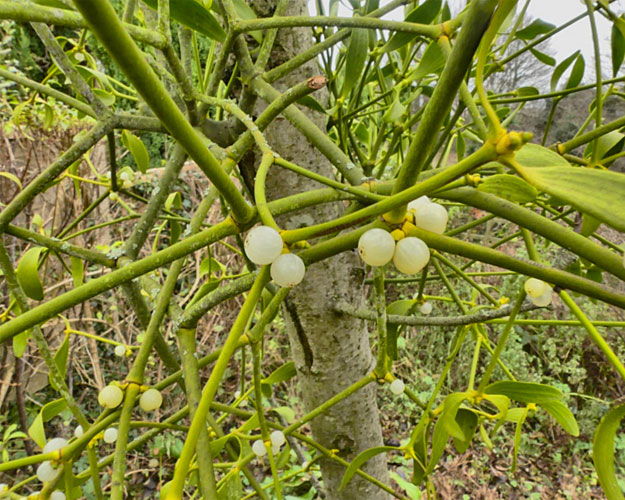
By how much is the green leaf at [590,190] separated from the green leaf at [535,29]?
0.39 metres

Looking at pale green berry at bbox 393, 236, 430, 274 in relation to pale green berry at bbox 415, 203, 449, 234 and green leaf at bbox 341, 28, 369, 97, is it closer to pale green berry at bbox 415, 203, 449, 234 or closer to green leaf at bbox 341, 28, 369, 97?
pale green berry at bbox 415, 203, 449, 234

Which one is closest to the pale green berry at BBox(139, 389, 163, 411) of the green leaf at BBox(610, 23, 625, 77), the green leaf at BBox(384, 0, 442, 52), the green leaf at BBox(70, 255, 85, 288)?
the green leaf at BBox(70, 255, 85, 288)

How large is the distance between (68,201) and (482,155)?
1.76 m

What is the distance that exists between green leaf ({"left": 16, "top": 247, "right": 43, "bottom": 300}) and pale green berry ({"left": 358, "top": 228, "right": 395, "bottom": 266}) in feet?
0.95

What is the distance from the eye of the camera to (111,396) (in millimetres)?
278

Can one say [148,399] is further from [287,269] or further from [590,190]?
[590,190]

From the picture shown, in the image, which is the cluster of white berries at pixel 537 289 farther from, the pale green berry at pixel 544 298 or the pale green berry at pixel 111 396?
the pale green berry at pixel 111 396

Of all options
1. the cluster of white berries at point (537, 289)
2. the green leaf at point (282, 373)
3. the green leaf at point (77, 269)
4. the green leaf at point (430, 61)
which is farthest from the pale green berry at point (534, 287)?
the green leaf at point (77, 269)

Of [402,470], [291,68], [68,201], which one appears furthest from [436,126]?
[68,201]

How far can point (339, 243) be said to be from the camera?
8.1 inches

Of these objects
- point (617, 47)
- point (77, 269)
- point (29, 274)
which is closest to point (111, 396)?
point (29, 274)

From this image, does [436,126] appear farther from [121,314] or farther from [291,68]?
[121,314]

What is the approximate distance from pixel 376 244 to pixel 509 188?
61 millimetres

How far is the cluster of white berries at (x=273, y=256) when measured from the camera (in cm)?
19
